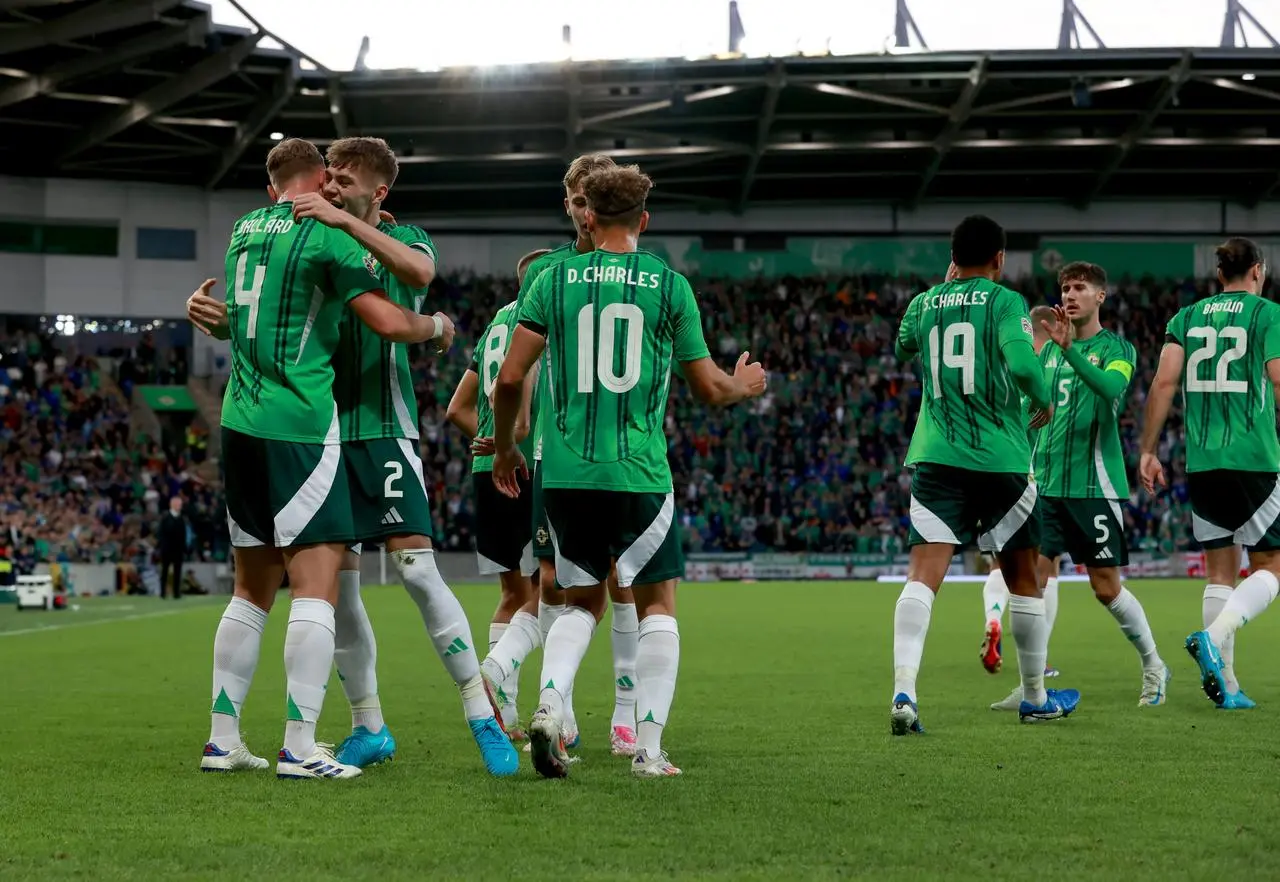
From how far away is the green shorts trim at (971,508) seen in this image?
6.84 meters

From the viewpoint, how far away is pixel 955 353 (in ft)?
22.6

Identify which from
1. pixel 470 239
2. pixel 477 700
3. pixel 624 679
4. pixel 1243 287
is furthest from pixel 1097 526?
pixel 470 239

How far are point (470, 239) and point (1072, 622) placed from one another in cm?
2863

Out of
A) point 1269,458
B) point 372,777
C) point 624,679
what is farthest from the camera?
point 1269,458

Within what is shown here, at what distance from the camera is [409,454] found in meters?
5.77

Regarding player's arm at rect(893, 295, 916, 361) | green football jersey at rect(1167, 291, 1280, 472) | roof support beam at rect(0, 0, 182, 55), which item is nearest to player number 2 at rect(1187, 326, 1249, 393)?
green football jersey at rect(1167, 291, 1280, 472)

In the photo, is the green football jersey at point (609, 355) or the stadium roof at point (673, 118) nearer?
the green football jersey at point (609, 355)

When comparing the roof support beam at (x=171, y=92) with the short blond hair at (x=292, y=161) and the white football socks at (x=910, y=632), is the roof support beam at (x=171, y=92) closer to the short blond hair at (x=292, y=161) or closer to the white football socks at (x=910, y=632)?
the short blond hair at (x=292, y=161)

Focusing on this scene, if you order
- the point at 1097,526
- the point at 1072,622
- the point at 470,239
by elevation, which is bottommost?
the point at 1072,622

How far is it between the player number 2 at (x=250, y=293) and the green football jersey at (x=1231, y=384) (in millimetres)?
4824

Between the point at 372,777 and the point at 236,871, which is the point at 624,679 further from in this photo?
the point at 236,871

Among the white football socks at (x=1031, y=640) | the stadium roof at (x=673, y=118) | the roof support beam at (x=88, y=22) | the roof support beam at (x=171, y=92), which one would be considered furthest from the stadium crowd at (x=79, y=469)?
the white football socks at (x=1031, y=640)

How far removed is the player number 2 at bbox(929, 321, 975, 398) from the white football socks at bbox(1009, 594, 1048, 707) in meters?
1.05

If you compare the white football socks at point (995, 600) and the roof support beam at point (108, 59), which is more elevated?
the roof support beam at point (108, 59)
